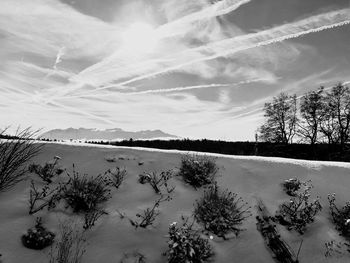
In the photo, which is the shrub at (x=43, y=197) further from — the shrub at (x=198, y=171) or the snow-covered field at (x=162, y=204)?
the shrub at (x=198, y=171)

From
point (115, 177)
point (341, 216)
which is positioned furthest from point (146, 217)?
point (341, 216)

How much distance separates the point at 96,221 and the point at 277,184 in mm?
4165

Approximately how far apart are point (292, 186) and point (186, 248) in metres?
3.30

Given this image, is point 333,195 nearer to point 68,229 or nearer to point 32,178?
point 68,229

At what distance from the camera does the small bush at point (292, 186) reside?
7203 mm

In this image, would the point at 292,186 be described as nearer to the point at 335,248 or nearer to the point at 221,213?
the point at 335,248

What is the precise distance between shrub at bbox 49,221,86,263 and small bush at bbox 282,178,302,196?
14.7 ft

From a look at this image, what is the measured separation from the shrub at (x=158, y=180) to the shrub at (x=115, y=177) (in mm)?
442

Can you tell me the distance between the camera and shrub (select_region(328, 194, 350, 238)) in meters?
6.21

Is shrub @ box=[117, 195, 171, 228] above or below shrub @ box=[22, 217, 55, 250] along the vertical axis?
above

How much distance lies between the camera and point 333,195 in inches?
277

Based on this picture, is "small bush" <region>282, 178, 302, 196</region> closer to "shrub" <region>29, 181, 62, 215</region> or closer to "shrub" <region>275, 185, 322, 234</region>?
"shrub" <region>275, 185, 322, 234</region>

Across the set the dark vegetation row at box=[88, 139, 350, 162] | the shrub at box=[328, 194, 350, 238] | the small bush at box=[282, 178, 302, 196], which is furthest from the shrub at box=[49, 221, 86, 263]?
the dark vegetation row at box=[88, 139, 350, 162]

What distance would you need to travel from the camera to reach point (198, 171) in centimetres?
772
